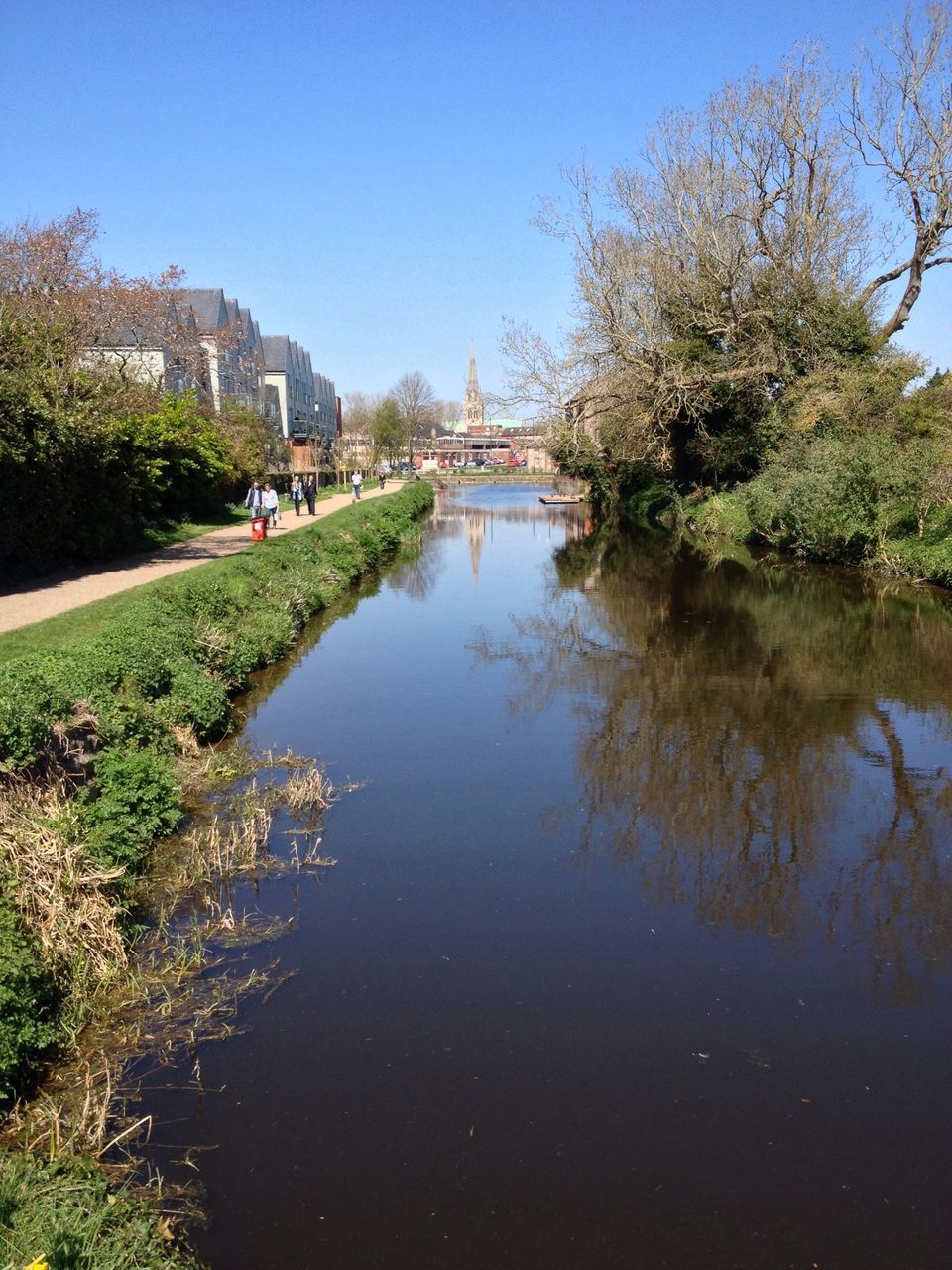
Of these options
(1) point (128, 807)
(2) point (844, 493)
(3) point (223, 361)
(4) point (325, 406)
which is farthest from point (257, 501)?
(4) point (325, 406)

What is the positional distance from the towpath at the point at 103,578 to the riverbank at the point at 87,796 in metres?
1.78

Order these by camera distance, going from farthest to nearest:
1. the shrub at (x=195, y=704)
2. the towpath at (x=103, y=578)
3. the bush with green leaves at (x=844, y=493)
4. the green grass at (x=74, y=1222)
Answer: the bush with green leaves at (x=844, y=493) → the towpath at (x=103, y=578) → the shrub at (x=195, y=704) → the green grass at (x=74, y=1222)

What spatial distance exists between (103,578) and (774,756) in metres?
12.8

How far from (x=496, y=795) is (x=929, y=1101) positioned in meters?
4.71

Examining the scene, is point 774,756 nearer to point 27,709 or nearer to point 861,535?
point 27,709

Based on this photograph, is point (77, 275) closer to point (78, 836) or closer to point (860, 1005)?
point (78, 836)

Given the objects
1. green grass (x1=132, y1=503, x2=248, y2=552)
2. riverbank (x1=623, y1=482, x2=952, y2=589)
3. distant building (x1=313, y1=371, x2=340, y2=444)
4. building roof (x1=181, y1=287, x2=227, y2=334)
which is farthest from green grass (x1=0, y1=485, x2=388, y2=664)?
distant building (x1=313, y1=371, x2=340, y2=444)

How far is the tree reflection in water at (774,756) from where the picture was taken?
710 centimetres

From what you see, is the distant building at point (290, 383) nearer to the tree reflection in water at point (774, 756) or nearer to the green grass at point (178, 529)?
the green grass at point (178, 529)

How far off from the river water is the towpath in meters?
4.14

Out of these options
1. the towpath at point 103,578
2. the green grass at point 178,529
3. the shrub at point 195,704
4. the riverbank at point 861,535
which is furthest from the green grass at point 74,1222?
the green grass at point 178,529

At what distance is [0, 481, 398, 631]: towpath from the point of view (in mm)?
14523

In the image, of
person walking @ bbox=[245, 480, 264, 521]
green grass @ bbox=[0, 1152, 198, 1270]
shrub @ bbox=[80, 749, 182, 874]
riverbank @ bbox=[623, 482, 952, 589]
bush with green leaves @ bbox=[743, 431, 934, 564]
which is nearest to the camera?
green grass @ bbox=[0, 1152, 198, 1270]

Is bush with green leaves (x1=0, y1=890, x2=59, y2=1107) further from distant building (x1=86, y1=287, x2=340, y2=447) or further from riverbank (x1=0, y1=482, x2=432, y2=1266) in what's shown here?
distant building (x1=86, y1=287, x2=340, y2=447)
